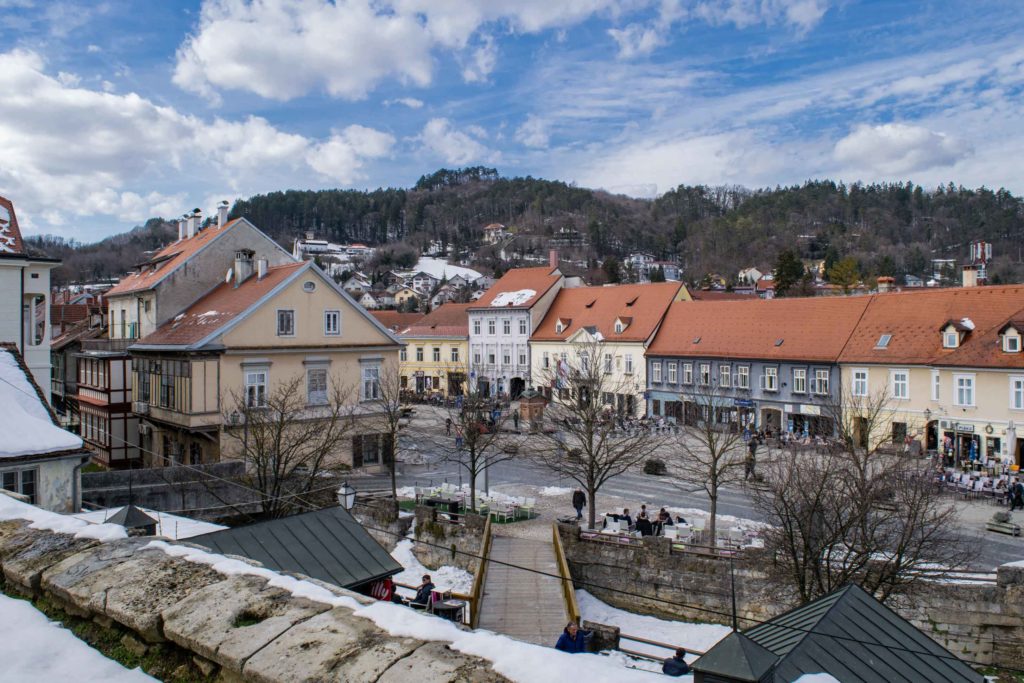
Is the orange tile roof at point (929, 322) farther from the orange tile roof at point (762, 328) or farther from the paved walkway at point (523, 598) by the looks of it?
the paved walkway at point (523, 598)

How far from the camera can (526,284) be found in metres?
63.2

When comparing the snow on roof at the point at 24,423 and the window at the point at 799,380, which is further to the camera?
the window at the point at 799,380

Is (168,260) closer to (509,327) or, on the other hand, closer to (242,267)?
A: (242,267)

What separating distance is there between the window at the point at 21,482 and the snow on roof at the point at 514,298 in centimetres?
4669

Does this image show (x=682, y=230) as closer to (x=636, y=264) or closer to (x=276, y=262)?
(x=636, y=264)

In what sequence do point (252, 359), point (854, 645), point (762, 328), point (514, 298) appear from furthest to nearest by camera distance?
point (514, 298) → point (762, 328) → point (252, 359) → point (854, 645)

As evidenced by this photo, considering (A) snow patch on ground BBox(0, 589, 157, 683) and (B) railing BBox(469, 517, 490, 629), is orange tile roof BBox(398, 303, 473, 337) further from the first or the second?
(A) snow patch on ground BBox(0, 589, 157, 683)

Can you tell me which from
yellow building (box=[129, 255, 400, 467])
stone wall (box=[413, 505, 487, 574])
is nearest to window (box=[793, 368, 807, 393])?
yellow building (box=[129, 255, 400, 467])

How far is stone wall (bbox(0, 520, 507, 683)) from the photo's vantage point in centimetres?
380

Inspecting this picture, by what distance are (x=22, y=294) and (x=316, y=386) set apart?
11740 millimetres

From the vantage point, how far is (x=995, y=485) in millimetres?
28297

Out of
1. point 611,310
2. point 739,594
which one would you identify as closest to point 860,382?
point 611,310

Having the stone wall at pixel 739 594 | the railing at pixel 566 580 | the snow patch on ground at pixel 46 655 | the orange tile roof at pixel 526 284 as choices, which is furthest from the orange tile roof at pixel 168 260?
the snow patch on ground at pixel 46 655

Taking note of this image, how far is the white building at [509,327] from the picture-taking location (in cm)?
6019
